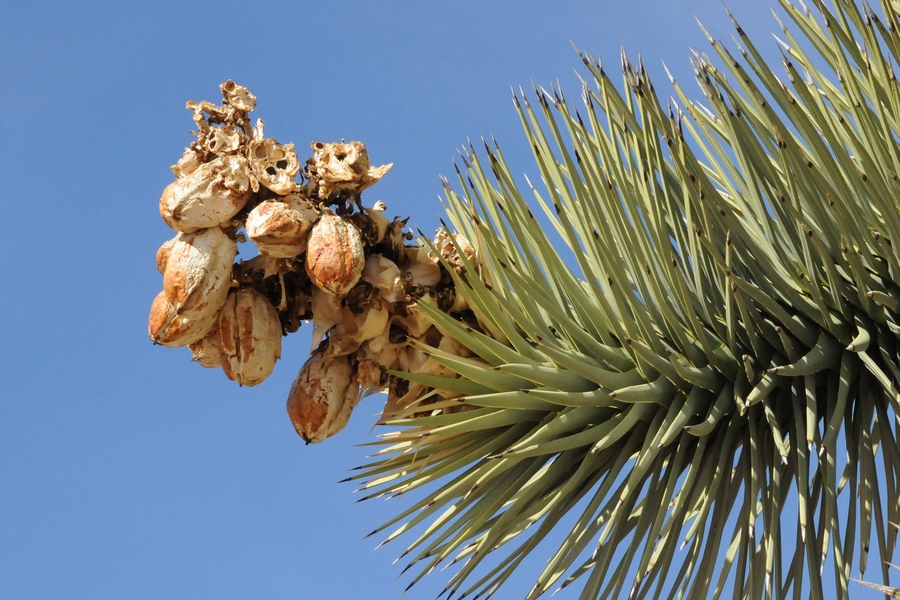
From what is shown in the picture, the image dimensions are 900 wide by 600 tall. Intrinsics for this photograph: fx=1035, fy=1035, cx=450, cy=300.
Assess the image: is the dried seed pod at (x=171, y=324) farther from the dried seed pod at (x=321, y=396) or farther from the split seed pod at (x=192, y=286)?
the dried seed pod at (x=321, y=396)

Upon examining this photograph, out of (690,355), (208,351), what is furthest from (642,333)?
(208,351)

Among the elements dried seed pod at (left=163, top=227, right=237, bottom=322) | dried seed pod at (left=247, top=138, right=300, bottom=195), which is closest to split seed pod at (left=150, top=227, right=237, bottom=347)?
dried seed pod at (left=163, top=227, right=237, bottom=322)

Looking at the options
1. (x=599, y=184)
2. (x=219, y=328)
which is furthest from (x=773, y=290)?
(x=219, y=328)

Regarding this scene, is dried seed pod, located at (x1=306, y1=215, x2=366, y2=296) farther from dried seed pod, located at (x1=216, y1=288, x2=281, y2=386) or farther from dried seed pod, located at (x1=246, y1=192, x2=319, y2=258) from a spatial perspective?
dried seed pod, located at (x1=216, y1=288, x2=281, y2=386)

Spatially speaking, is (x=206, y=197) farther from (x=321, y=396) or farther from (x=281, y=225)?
(x=321, y=396)

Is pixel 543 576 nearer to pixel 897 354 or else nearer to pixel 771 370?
pixel 771 370
